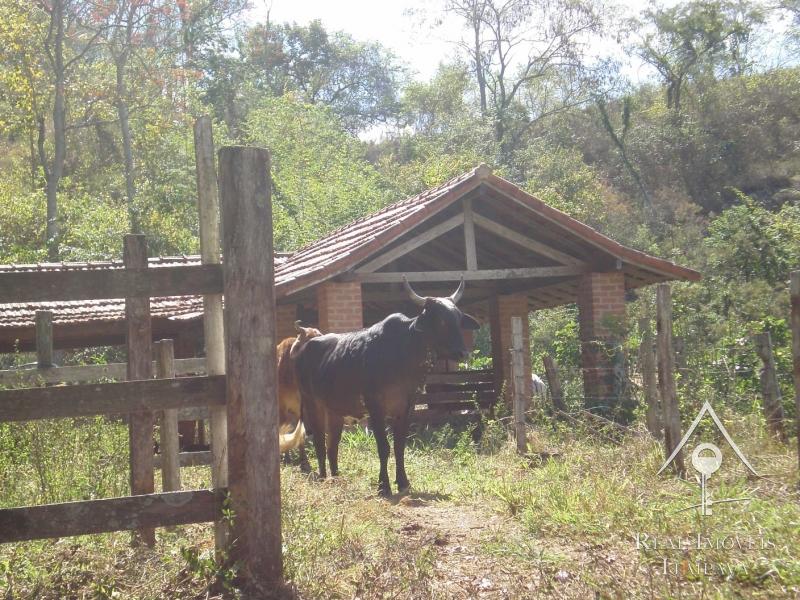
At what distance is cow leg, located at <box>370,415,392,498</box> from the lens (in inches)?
326

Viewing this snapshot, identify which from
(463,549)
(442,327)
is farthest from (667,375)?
(463,549)

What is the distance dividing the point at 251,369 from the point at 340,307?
27.4 feet

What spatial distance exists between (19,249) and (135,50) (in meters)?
10.3

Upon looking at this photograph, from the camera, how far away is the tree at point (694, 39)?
3912 cm

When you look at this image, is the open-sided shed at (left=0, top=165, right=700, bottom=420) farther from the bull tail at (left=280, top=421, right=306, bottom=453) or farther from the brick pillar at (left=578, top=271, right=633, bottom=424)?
the bull tail at (left=280, top=421, right=306, bottom=453)

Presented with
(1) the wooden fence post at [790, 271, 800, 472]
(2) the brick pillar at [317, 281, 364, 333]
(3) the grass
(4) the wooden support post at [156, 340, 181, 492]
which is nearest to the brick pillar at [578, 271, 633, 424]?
(2) the brick pillar at [317, 281, 364, 333]

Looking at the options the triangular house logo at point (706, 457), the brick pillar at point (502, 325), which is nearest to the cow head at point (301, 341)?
the triangular house logo at point (706, 457)

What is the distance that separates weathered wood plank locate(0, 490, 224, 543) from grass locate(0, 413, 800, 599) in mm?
229

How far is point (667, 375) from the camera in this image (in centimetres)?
768

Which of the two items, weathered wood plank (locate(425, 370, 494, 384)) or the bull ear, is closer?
the bull ear

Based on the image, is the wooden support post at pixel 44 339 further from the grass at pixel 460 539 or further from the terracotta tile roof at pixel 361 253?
the terracotta tile roof at pixel 361 253

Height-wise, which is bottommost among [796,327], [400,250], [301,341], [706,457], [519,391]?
[706,457]

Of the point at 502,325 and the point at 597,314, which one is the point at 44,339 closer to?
the point at 597,314

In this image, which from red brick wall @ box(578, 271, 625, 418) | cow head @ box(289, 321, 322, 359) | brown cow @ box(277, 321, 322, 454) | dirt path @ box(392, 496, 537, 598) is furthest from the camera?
red brick wall @ box(578, 271, 625, 418)
